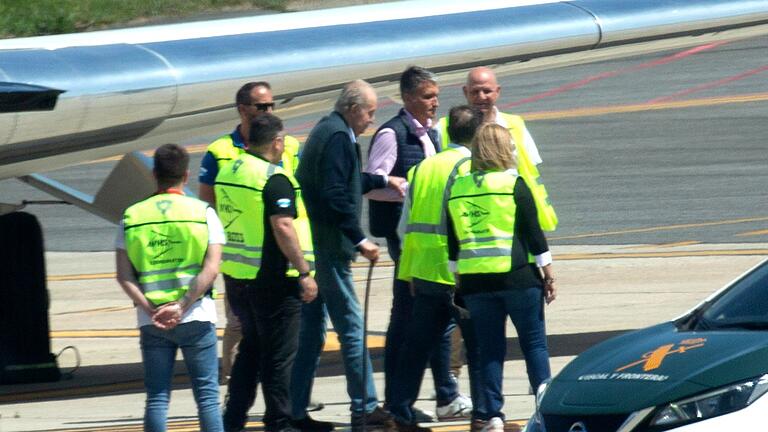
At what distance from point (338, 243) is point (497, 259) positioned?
1117mm

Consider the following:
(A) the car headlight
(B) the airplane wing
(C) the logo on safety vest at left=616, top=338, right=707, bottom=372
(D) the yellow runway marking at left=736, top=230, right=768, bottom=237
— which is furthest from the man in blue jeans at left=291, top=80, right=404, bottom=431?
(D) the yellow runway marking at left=736, top=230, right=768, bottom=237

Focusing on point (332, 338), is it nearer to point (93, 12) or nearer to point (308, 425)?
point (308, 425)

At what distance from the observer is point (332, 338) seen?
42.4 ft

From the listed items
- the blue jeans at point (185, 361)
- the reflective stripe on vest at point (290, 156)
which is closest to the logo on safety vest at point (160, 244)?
the blue jeans at point (185, 361)

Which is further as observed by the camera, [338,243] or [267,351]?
[338,243]

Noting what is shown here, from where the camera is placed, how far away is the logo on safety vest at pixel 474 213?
842 cm

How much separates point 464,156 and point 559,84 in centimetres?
2620

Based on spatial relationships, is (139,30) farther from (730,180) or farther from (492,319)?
(730,180)

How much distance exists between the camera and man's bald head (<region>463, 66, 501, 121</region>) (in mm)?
9641

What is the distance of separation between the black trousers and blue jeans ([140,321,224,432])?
0.76 m

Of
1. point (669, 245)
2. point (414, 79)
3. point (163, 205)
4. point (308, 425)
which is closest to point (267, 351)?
point (308, 425)

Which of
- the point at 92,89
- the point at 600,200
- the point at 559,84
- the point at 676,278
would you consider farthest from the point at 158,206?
the point at 559,84

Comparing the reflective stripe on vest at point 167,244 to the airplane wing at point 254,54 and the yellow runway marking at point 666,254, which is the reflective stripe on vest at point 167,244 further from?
the yellow runway marking at point 666,254

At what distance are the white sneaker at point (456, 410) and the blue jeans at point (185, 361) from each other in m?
1.91
